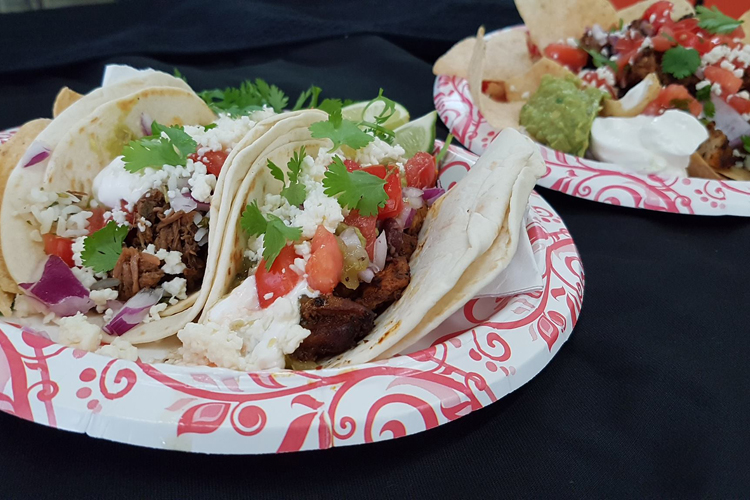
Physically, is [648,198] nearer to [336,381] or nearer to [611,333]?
[611,333]

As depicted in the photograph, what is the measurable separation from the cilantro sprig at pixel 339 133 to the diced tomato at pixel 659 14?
2612mm

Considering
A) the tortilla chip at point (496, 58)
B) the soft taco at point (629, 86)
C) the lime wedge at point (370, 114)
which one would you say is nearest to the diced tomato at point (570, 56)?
the soft taco at point (629, 86)

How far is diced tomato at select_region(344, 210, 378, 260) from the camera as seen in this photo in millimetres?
1668

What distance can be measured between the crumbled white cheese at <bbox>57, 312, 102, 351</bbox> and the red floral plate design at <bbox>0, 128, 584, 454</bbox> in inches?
9.4

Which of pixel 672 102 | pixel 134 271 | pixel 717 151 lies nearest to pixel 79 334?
pixel 134 271

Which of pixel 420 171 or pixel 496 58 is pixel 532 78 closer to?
pixel 496 58

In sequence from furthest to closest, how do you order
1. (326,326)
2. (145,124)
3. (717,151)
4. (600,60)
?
1. (600,60)
2. (717,151)
3. (145,124)
4. (326,326)

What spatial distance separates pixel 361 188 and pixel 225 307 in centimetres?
53

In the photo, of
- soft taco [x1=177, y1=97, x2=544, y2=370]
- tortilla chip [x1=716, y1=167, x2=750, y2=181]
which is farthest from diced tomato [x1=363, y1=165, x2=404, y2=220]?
tortilla chip [x1=716, y1=167, x2=750, y2=181]

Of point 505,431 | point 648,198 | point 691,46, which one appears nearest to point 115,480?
point 505,431

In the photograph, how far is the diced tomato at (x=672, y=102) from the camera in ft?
9.55

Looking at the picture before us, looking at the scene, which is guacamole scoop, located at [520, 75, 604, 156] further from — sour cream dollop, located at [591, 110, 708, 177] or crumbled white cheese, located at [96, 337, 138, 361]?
crumbled white cheese, located at [96, 337, 138, 361]

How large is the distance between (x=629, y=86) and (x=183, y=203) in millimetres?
2760

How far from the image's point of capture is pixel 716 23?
3.30 meters
